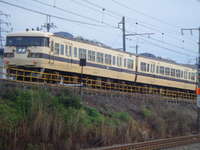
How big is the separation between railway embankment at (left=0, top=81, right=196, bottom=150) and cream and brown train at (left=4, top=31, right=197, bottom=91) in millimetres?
3194

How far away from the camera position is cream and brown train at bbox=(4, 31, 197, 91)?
21.7m

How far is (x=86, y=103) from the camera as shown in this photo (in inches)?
779

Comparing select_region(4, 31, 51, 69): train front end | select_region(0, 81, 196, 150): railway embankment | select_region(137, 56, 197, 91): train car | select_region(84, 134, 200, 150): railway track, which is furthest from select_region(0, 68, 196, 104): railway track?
select_region(84, 134, 200, 150): railway track

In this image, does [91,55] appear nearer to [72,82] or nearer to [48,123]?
[72,82]

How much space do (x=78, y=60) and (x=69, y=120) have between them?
956 cm

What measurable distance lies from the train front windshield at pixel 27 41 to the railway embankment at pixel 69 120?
13.6 feet

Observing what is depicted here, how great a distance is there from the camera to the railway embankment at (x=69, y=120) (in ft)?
43.0

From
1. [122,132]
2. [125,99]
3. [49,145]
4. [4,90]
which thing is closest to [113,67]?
[125,99]

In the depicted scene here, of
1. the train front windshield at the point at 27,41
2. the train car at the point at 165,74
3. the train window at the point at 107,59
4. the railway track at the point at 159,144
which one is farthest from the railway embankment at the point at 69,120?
the train car at the point at 165,74

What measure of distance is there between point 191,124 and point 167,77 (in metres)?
9.42

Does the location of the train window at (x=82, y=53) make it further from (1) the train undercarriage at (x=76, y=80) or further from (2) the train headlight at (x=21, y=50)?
(2) the train headlight at (x=21, y=50)

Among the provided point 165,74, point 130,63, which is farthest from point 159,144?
point 165,74

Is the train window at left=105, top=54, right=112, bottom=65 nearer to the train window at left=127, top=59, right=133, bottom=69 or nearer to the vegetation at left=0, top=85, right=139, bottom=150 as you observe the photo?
the train window at left=127, top=59, right=133, bottom=69

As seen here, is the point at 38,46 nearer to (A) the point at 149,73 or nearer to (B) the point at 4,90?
(B) the point at 4,90
